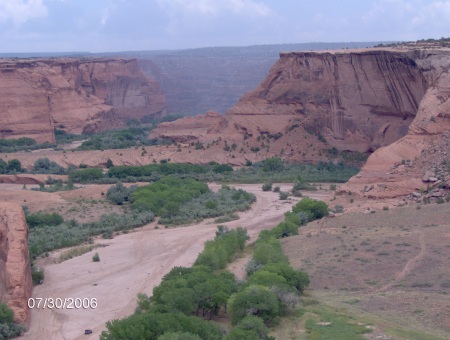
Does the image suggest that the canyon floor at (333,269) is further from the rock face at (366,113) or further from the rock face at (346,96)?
the rock face at (346,96)

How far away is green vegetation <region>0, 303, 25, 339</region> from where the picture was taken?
21031 mm

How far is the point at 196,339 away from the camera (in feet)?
58.6

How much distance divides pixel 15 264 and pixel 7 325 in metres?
2.28

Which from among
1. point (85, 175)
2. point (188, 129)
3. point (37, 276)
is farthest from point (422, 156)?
point (188, 129)

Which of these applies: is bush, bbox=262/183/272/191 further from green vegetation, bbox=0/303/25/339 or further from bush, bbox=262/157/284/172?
green vegetation, bbox=0/303/25/339

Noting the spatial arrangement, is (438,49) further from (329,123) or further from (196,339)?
(196,339)

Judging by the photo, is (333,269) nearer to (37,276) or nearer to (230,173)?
(37,276)

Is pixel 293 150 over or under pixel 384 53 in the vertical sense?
under

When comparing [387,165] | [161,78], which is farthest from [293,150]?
[161,78]

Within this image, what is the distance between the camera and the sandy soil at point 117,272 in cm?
2291

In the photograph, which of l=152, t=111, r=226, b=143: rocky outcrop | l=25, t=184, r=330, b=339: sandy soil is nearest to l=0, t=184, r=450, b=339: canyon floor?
l=25, t=184, r=330, b=339: sandy soil

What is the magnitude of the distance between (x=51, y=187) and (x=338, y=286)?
28.4 meters

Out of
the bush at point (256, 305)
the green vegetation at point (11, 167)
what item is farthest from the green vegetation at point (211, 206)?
the bush at point (256, 305)

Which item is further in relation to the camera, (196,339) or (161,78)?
(161,78)
